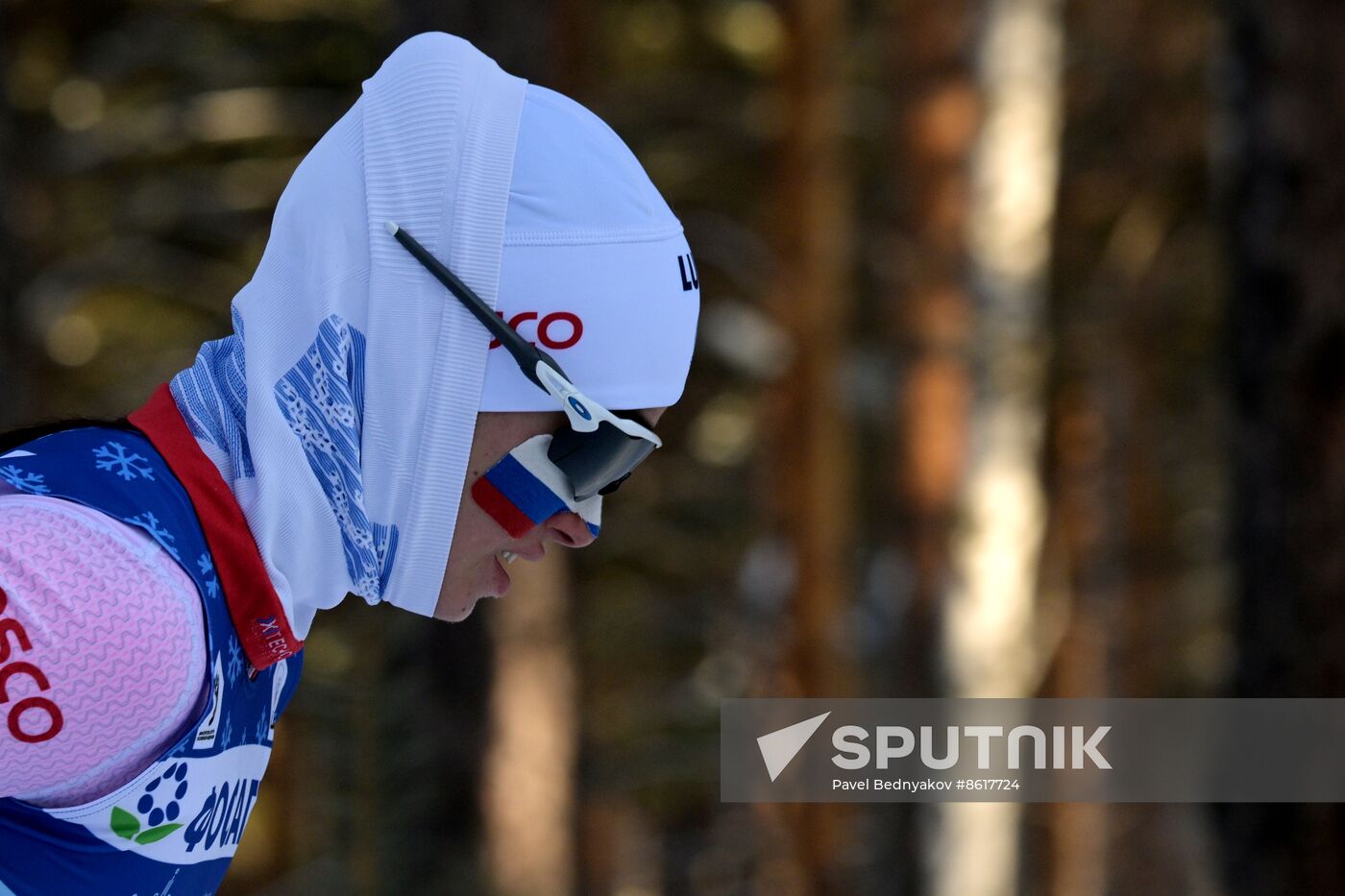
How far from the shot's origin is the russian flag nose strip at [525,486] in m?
2.06

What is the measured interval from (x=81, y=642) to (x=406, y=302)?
64cm

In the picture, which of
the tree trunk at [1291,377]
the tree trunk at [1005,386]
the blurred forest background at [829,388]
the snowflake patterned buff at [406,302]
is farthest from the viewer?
the tree trunk at [1005,386]

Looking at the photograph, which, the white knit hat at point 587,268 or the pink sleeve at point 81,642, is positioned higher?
the white knit hat at point 587,268

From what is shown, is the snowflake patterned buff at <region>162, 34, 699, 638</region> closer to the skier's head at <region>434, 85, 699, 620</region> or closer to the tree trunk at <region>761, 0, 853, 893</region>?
the skier's head at <region>434, 85, 699, 620</region>

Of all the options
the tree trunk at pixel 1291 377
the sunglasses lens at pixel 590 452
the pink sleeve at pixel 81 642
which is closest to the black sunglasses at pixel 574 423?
the sunglasses lens at pixel 590 452

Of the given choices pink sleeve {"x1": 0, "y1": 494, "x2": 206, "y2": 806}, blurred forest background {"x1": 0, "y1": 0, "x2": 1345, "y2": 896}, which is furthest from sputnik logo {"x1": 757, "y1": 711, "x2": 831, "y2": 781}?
pink sleeve {"x1": 0, "y1": 494, "x2": 206, "y2": 806}

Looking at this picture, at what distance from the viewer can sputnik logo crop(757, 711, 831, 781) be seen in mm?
7677

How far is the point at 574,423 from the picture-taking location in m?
2.01

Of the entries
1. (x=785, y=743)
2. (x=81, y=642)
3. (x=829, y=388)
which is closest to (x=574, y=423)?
(x=81, y=642)

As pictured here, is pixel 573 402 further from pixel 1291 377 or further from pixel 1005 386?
pixel 1005 386

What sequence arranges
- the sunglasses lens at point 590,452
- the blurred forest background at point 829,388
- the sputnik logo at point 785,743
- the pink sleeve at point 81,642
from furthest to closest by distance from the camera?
the sputnik logo at point 785,743, the blurred forest background at point 829,388, the sunglasses lens at point 590,452, the pink sleeve at point 81,642

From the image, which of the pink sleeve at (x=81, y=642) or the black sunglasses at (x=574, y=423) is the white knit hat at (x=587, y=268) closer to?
the black sunglasses at (x=574, y=423)

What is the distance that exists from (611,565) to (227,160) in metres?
5.56

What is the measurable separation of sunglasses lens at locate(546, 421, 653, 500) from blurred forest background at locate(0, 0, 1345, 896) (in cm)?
386
